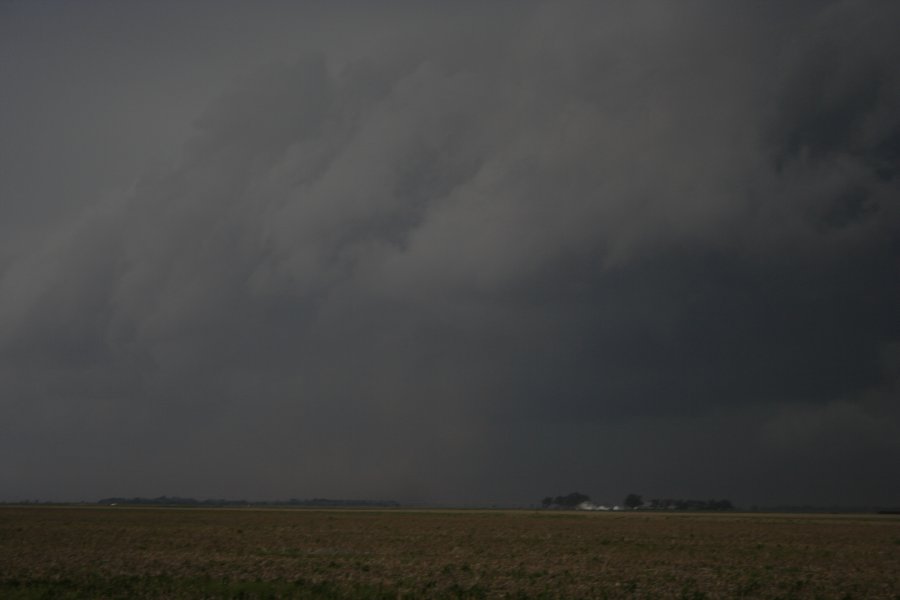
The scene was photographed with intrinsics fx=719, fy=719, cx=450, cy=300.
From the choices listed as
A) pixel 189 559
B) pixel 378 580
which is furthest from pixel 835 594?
pixel 189 559

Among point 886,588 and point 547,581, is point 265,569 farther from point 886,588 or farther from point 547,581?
point 886,588

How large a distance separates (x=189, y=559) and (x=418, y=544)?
15755mm

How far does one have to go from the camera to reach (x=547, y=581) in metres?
30.5

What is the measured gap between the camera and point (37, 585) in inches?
1128

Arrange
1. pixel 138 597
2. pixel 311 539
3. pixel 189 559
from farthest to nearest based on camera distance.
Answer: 1. pixel 311 539
2. pixel 189 559
3. pixel 138 597

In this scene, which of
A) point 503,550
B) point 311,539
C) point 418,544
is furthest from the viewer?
point 311,539

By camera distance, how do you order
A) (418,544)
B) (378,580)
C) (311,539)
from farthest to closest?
(311,539), (418,544), (378,580)

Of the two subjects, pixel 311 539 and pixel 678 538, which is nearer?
pixel 311 539

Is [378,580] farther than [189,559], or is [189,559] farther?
[189,559]

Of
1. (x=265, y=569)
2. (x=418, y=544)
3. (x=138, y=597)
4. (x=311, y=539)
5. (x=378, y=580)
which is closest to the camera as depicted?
(x=138, y=597)

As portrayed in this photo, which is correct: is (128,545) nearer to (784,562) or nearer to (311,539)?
(311,539)

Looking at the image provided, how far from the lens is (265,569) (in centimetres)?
3353

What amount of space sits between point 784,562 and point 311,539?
104ft

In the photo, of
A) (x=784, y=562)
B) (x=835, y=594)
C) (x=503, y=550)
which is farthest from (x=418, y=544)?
(x=835, y=594)
